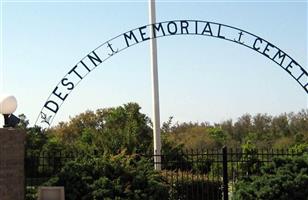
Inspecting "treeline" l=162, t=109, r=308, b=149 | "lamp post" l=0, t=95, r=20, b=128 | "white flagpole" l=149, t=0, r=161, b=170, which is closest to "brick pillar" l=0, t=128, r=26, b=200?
"lamp post" l=0, t=95, r=20, b=128

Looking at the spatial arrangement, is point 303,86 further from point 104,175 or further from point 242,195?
point 104,175

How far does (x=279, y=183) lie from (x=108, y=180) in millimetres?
3104

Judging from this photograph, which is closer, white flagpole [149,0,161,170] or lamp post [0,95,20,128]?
lamp post [0,95,20,128]

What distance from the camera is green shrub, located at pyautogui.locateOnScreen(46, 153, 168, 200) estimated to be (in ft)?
30.3

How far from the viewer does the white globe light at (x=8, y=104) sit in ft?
29.7

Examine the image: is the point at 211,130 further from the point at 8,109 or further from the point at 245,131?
the point at 8,109

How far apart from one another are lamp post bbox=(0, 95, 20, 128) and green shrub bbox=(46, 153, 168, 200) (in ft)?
4.02

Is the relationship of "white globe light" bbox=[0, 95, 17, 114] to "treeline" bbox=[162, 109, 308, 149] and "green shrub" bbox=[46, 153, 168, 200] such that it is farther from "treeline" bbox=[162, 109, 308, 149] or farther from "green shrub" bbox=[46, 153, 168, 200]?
"treeline" bbox=[162, 109, 308, 149]

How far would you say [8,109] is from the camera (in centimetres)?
914

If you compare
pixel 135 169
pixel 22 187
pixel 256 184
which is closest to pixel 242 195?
pixel 256 184

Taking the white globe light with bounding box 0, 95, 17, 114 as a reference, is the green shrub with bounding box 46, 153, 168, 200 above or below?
below

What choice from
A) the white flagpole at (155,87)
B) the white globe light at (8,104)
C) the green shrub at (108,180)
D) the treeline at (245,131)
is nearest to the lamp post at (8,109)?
the white globe light at (8,104)

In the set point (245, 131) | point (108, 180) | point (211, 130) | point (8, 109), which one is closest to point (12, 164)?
point (8, 109)

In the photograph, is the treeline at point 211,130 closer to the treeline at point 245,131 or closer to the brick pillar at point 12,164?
the treeline at point 245,131
